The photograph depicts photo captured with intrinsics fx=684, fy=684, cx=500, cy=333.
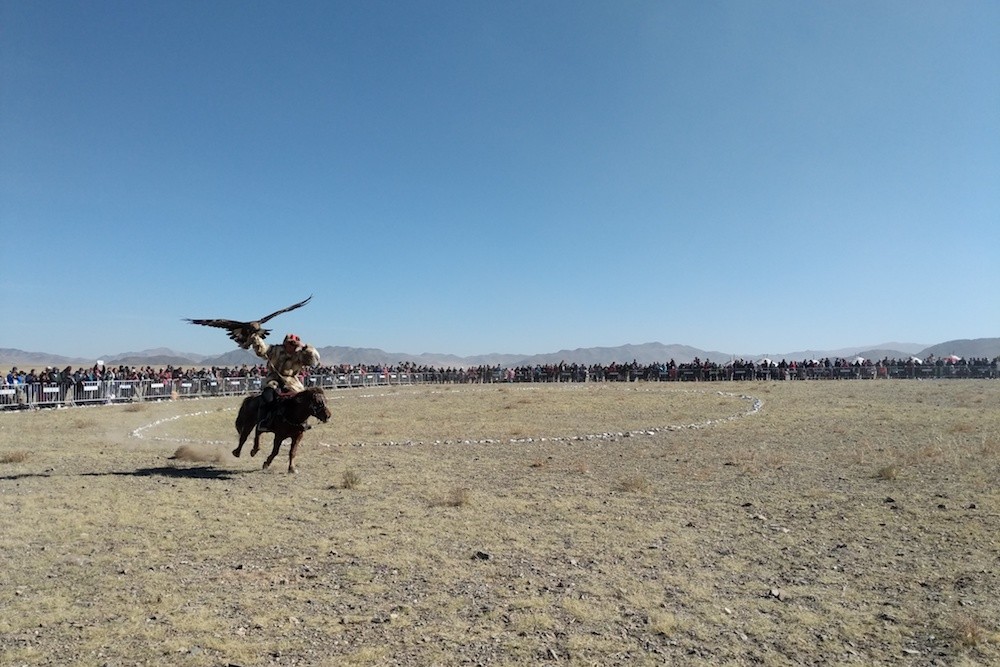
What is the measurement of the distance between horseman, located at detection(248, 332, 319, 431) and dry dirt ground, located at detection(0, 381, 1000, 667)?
1.68 metres

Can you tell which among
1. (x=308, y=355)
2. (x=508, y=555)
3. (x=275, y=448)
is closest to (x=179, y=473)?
(x=275, y=448)

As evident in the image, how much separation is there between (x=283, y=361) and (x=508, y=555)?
8.52 meters

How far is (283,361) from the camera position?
14.6 metres

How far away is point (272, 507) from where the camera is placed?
10344 mm

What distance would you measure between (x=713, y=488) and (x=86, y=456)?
13.7 meters

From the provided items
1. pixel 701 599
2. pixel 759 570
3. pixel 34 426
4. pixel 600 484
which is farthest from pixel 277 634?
pixel 34 426

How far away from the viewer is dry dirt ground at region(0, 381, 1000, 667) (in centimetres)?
540

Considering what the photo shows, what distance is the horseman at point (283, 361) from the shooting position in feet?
46.7

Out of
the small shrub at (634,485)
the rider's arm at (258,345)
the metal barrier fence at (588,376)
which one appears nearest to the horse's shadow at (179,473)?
the rider's arm at (258,345)

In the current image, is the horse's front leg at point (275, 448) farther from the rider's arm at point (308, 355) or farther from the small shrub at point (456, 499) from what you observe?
the small shrub at point (456, 499)

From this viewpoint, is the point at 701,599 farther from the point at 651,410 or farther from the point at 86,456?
the point at 651,410

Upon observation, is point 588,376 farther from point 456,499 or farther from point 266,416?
point 456,499

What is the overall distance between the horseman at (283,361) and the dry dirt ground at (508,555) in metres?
1.68

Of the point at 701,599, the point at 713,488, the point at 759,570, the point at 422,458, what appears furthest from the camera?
the point at 422,458
